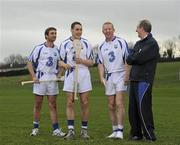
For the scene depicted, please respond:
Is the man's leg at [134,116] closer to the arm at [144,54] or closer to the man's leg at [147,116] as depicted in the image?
the man's leg at [147,116]

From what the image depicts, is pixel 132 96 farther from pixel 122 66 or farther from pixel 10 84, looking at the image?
pixel 10 84

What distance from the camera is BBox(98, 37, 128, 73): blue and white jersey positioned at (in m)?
11.1

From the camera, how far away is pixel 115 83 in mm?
11133

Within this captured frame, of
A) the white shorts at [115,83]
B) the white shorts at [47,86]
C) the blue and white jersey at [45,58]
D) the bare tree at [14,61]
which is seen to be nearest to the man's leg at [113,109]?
the white shorts at [115,83]

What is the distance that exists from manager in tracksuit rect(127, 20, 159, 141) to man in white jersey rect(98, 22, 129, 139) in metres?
0.48

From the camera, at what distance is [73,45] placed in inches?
444

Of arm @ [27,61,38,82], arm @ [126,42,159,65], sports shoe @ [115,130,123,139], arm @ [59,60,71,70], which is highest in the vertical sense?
arm @ [126,42,159,65]

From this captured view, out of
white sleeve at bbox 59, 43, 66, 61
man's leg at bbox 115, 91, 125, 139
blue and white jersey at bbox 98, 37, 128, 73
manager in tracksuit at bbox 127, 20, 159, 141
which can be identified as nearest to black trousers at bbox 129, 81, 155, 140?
manager in tracksuit at bbox 127, 20, 159, 141

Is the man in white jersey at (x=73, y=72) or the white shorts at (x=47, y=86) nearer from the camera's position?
the man in white jersey at (x=73, y=72)

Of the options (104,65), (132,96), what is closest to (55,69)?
(104,65)

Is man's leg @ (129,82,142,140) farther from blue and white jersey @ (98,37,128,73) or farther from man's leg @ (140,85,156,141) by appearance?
blue and white jersey @ (98,37,128,73)

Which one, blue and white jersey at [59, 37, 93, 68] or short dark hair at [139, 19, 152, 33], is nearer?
short dark hair at [139, 19, 152, 33]

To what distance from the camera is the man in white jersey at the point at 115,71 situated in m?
11.1

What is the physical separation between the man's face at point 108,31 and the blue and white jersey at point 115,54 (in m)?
0.12
